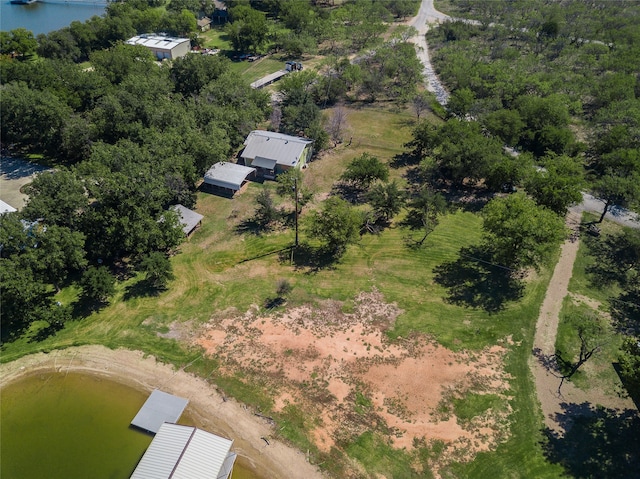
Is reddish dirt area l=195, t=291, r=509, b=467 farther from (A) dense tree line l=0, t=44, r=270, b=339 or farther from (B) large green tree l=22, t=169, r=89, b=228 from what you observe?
(B) large green tree l=22, t=169, r=89, b=228

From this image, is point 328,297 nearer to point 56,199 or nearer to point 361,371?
point 361,371

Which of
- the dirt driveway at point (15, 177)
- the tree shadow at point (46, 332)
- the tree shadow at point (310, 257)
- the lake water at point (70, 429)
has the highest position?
the tree shadow at point (310, 257)

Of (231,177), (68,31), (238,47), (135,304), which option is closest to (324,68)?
(238,47)

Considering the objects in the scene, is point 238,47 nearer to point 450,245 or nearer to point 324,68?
point 324,68

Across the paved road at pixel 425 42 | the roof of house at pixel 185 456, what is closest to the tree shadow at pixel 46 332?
the roof of house at pixel 185 456

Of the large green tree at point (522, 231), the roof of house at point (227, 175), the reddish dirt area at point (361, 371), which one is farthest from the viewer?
the roof of house at point (227, 175)

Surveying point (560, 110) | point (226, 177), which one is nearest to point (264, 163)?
point (226, 177)

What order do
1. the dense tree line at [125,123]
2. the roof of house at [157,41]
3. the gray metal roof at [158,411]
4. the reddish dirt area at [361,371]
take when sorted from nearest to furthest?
1. the gray metal roof at [158,411]
2. the reddish dirt area at [361,371]
3. the dense tree line at [125,123]
4. the roof of house at [157,41]

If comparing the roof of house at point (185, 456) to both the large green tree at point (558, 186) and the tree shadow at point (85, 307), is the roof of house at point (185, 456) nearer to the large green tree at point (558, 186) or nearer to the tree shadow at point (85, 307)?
the tree shadow at point (85, 307)
